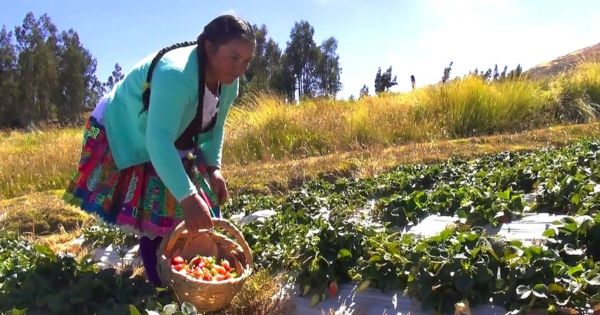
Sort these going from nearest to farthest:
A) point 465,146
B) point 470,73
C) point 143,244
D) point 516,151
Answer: point 143,244 < point 516,151 < point 465,146 < point 470,73

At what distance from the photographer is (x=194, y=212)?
2355 millimetres

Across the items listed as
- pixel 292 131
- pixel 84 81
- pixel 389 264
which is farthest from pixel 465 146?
pixel 84 81

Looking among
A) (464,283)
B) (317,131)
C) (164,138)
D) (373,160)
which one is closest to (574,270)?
(464,283)

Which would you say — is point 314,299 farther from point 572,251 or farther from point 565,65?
point 565,65

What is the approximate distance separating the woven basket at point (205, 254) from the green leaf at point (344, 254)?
41cm

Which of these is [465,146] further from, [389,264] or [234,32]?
[234,32]

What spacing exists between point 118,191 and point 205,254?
1.66 ft

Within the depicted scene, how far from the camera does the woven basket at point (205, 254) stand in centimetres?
245

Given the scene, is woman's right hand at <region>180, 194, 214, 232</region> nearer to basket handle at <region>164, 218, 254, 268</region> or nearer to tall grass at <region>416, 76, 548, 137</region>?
basket handle at <region>164, 218, 254, 268</region>

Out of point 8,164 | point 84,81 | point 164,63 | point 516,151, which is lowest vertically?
point 516,151

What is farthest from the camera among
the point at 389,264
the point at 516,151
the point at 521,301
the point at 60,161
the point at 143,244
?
the point at 60,161

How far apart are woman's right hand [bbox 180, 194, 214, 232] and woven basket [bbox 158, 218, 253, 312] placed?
0.21 metres

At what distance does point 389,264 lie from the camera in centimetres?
267

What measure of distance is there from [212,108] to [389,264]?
3.37 feet
